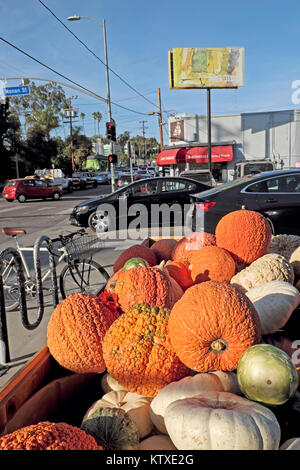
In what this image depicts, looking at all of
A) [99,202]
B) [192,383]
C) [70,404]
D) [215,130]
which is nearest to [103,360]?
[70,404]

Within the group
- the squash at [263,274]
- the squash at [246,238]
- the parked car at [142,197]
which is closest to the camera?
the squash at [263,274]

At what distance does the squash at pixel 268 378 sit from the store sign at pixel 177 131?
33.1 metres

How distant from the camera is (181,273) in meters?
2.79

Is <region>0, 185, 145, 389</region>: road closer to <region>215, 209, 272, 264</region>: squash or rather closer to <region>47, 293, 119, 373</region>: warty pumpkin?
<region>47, 293, 119, 373</region>: warty pumpkin

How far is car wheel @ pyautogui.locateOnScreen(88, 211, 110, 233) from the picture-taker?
1202cm

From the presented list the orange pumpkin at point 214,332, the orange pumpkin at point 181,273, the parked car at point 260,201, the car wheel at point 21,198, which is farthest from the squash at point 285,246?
the car wheel at point 21,198

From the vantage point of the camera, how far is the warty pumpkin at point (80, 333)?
186 centimetres

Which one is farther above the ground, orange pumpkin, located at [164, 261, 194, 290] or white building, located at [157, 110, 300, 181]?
white building, located at [157, 110, 300, 181]

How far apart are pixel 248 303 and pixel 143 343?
0.55 m

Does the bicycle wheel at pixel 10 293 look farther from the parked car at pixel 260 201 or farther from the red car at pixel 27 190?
the red car at pixel 27 190

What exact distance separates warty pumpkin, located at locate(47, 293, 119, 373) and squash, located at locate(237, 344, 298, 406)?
77 centimetres

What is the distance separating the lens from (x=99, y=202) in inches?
487

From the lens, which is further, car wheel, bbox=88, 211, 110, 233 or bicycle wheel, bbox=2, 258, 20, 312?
car wheel, bbox=88, 211, 110, 233

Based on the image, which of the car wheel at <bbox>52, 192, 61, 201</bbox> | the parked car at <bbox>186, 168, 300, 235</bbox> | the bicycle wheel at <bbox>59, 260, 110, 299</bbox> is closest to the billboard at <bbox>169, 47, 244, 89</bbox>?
the car wheel at <bbox>52, 192, 61, 201</bbox>
